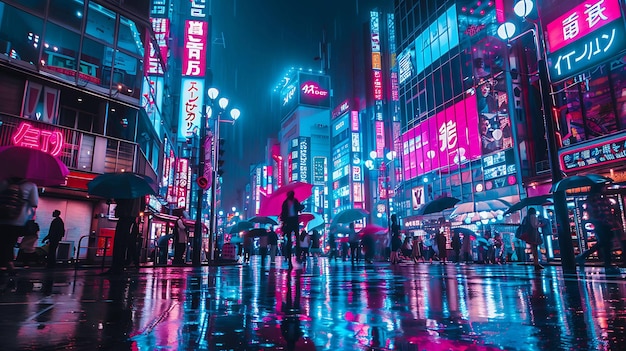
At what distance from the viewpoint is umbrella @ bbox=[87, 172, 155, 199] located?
8.69 m

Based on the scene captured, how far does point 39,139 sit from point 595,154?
2397 centimetres

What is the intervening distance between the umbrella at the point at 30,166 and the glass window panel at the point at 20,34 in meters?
9.54

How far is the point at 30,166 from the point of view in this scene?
8.80m

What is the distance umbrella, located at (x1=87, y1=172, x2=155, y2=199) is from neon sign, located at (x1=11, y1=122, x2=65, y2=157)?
7886mm

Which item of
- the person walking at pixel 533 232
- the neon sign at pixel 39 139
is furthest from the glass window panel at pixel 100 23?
the person walking at pixel 533 232

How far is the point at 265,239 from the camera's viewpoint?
59.4 feet

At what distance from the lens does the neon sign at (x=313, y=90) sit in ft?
327

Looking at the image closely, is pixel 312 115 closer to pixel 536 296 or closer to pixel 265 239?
pixel 265 239

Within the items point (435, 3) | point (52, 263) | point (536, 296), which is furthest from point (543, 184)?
point (52, 263)

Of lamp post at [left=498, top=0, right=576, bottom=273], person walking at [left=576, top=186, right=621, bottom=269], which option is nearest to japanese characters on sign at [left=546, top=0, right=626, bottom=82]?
lamp post at [left=498, top=0, right=576, bottom=273]

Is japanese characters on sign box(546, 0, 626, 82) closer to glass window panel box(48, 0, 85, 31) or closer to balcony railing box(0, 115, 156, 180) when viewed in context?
balcony railing box(0, 115, 156, 180)

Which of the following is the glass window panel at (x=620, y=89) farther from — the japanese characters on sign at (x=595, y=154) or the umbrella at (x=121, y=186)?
the umbrella at (x=121, y=186)

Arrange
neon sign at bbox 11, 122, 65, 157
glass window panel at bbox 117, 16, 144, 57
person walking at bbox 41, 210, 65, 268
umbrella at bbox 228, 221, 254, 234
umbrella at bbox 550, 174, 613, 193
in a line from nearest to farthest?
1. umbrella at bbox 550, 174, 613, 193
2. person walking at bbox 41, 210, 65, 268
3. neon sign at bbox 11, 122, 65, 157
4. glass window panel at bbox 117, 16, 144, 57
5. umbrella at bbox 228, 221, 254, 234

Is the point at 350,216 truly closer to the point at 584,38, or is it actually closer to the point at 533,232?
the point at 533,232
